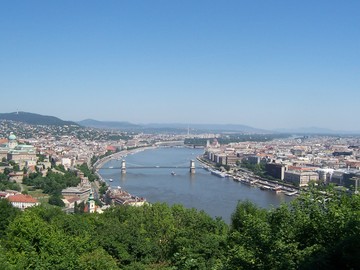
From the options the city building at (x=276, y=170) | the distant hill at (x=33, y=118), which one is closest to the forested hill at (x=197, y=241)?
the city building at (x=276, y=170)

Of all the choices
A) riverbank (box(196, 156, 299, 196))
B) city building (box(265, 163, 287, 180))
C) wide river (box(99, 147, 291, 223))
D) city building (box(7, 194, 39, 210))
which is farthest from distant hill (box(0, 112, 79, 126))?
city building (box(7, 194, 39, 210))

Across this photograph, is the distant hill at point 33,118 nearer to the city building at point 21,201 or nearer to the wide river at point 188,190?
the wide river at point 188,190

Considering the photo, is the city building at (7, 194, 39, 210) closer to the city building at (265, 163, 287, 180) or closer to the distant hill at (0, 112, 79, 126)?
the city building at (265, 163, 287, 180)

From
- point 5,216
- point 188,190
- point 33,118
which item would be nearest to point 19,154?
point 188,190

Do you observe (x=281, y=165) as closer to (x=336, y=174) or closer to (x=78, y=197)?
(x=336, y=174)

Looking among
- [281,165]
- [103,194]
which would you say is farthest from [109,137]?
[103,194]

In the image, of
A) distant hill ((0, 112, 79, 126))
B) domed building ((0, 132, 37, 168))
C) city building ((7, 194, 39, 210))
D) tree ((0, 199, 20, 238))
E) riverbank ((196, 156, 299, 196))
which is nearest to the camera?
tree ((0, 199, 20, 238))

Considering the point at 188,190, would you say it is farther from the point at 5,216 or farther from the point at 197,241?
the point at 197,241
